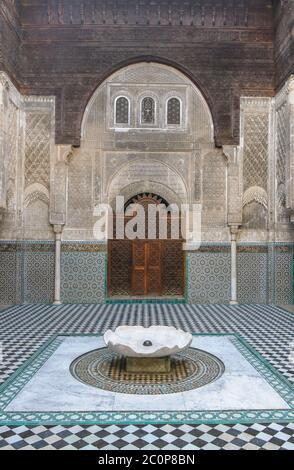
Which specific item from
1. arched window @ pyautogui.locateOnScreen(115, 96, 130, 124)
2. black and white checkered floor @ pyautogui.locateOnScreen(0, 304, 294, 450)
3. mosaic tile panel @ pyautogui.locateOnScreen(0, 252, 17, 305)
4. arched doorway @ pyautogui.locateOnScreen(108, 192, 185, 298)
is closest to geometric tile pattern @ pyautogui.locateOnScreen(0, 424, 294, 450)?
black and white checkered floor @ pyautogui.locateOnScreen(0, 304, 294, 450)

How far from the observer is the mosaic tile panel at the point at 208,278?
22.4 feet

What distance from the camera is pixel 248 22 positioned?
6.89 meters

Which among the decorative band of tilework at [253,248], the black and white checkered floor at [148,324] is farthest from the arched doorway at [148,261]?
the decorative band of tilework at [253,248]

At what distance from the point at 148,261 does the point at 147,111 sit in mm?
2360

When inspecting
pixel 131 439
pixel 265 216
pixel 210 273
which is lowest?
pixel 131 439

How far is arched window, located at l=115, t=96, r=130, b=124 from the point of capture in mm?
6969

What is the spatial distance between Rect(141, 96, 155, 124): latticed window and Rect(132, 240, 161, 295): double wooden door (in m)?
1.90

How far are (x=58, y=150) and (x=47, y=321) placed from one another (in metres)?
2.72

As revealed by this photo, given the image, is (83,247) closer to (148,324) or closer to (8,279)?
(8,279)

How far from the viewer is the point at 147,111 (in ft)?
22.9

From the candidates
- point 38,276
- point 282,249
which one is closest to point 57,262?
point 38,276

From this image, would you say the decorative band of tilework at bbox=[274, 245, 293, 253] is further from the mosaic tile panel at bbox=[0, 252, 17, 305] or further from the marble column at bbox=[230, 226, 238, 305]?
the mosaic tile panel at bbox=[0, 252, 17, 305]

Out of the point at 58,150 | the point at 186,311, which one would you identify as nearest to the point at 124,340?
the point at 186,311

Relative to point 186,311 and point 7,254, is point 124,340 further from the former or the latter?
point 7,254
